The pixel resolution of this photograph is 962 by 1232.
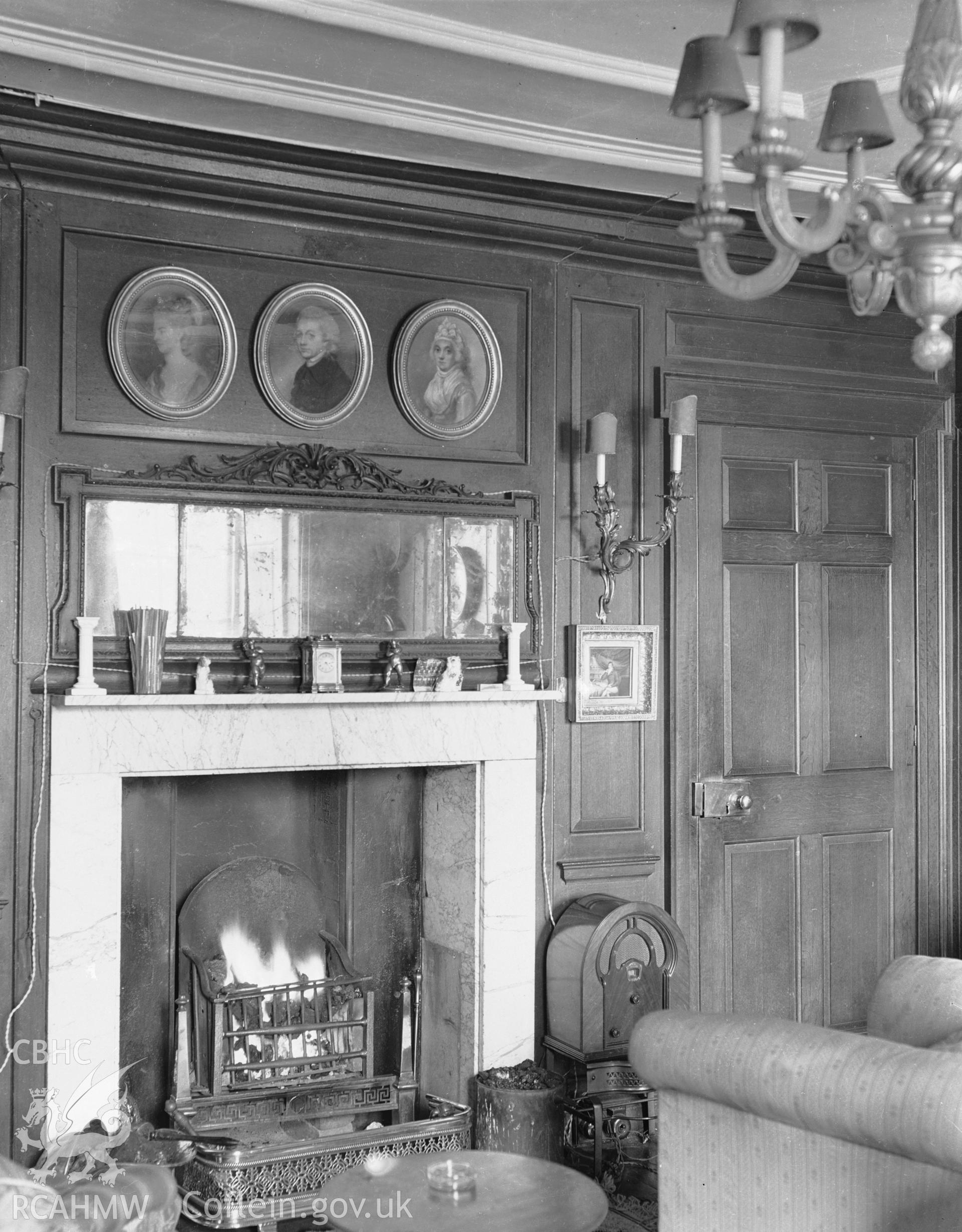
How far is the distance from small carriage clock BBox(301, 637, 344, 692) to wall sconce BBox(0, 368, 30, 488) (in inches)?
41.4

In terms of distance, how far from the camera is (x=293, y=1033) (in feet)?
13.5

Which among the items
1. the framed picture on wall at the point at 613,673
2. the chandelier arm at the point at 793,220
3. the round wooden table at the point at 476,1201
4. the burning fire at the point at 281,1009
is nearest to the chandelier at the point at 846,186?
the chandelier arm at the point at 793,220

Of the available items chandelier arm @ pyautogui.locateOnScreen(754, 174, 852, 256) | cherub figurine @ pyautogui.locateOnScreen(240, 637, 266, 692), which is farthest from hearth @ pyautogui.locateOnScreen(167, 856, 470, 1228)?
chandelier arm @ pyautogui.locateOnScreen(754, 174, 852, 256)

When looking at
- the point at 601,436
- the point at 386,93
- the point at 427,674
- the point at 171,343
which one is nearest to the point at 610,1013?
the point at 427,674

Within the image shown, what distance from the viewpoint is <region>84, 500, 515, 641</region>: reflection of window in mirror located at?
385 cm

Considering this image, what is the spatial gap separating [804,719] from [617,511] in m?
1.12

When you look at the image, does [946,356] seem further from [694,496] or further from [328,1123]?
[328,1123]

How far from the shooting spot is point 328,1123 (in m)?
4.26

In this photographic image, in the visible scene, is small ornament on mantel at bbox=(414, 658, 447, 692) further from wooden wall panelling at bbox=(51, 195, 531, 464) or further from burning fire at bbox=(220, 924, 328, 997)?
burning fire at bbox=(220, 924, 328, 997)

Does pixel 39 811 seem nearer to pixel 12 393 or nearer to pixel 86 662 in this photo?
pixel 86 662

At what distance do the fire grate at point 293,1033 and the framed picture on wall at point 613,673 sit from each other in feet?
3.86

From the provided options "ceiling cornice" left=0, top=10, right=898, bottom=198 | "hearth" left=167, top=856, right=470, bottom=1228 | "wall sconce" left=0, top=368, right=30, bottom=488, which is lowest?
"hearth" left=167, top=856, right=470, bottom=1228

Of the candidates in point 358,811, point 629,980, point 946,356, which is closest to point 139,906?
point 358,811

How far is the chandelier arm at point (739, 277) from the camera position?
1.90 meters
